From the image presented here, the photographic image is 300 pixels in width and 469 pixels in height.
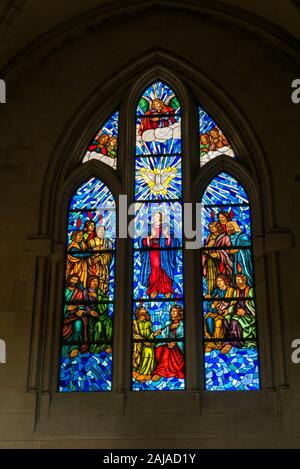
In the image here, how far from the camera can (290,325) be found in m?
8.97

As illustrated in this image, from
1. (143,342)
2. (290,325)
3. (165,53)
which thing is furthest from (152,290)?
(165,53)

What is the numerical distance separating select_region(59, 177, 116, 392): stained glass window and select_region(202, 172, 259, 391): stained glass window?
1159 mm

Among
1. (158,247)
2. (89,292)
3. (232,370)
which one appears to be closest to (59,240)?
(89,292)

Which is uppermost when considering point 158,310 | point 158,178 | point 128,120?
point 128,120

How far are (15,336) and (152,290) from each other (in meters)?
1.69

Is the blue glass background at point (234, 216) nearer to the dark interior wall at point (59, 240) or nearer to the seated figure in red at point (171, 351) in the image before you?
the dark interior wall at point (59, 240)

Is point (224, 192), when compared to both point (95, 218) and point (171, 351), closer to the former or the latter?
point (95, 218)

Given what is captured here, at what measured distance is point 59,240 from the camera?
979 cm

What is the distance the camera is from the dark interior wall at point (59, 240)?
8648 mm

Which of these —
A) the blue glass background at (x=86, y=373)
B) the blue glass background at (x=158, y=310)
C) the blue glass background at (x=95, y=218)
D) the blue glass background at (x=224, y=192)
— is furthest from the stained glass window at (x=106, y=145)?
the blue glass background at (x=86, y=373)

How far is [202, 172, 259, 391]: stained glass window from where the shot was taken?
9.01 metres

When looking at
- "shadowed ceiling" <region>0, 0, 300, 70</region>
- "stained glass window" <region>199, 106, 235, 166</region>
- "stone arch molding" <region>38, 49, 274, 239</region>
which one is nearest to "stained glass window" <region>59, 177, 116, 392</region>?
"stone arch molding" <region>38, 49, 274, 239</region>

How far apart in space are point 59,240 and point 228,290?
2.15 meters
